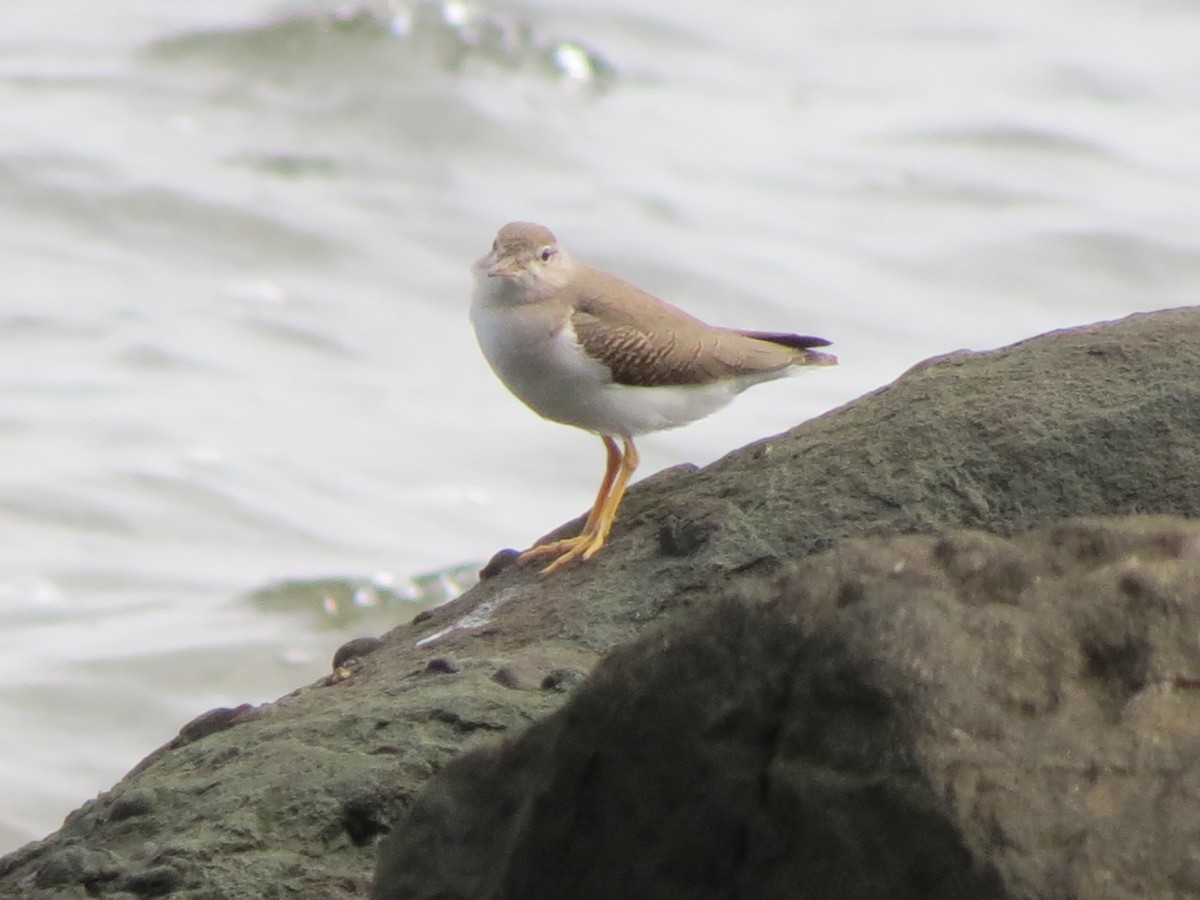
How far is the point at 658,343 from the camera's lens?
6.07 metres

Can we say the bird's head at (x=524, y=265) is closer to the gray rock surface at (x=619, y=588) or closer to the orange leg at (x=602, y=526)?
the orange leg at (x=602, y=526)

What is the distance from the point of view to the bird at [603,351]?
5.92m

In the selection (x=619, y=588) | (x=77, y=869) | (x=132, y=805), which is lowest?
(x=77, y=869)

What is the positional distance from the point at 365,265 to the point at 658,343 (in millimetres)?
8613

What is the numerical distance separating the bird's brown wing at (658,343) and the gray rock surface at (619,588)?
2.04ft

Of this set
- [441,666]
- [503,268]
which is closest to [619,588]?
[441,666]

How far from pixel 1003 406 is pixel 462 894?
2.21 m

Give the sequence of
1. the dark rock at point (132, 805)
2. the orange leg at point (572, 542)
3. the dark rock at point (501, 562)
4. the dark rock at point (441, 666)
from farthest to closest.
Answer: the dark rock at point (501, 562)
the orange leg at point (572, 542)
the dark rock at point (441, 666)
the dark rock at point (132, 805)

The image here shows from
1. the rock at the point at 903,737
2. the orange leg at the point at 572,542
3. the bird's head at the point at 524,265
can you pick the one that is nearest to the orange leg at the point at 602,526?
the orange leg at the point at 572,542

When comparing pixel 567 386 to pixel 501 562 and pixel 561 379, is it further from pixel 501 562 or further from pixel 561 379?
pixel 501 562

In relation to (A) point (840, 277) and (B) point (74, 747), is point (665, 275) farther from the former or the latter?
(B) point (74, 747)

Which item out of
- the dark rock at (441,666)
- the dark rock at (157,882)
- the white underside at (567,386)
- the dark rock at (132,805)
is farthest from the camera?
the white underside at (567,386)

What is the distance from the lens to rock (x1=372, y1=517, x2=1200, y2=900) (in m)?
2.53

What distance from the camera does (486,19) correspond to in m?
17.5
